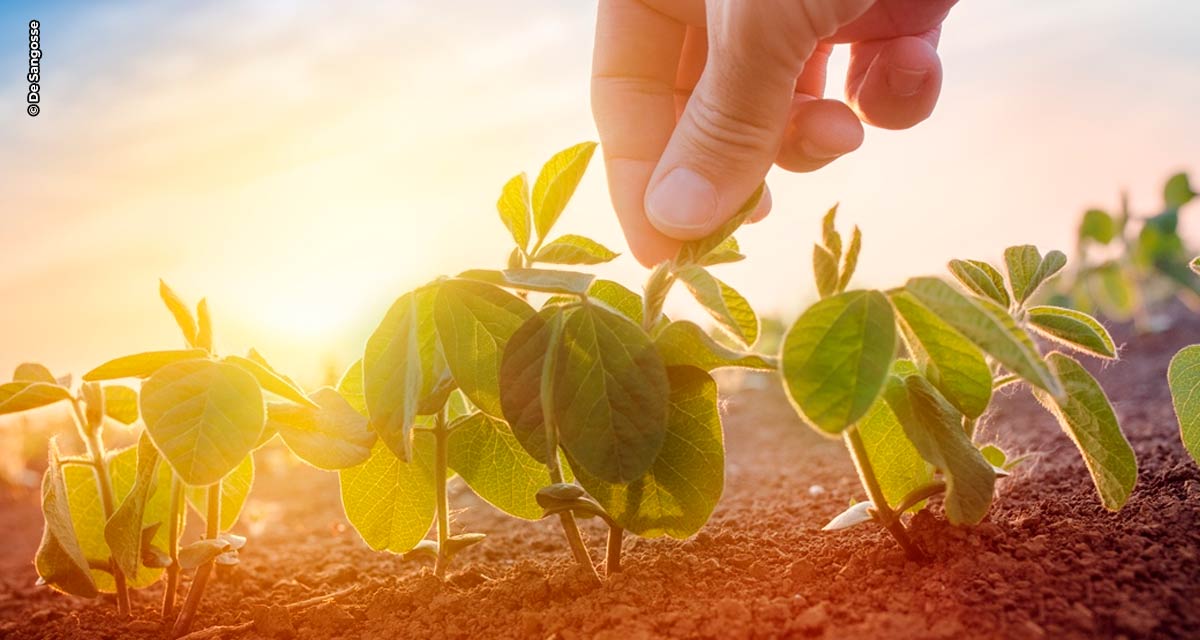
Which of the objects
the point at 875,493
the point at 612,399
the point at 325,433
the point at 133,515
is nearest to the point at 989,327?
the point at 875,493

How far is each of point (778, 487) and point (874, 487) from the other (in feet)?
5.64

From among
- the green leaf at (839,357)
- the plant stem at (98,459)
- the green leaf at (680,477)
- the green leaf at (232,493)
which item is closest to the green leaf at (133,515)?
the plant stem at (98,459)

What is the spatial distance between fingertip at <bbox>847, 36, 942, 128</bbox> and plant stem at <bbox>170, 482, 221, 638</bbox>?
2.49 m

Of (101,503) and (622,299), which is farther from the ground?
(622,299)

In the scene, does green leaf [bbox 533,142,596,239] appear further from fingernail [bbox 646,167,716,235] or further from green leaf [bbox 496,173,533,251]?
fingernail [bbox 646,167,716,235]

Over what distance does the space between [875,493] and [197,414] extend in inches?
51.0

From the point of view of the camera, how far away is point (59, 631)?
87.5 inches

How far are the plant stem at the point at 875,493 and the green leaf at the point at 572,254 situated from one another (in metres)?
0.62

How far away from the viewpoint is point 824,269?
1.58 meters

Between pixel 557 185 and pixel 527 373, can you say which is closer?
pixel 527 373

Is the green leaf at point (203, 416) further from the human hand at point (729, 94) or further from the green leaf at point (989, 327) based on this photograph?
the green leaf at point (989, 327)

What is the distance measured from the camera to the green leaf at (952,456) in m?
1.62

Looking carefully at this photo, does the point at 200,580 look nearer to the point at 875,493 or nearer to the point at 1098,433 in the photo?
the point at 875,493

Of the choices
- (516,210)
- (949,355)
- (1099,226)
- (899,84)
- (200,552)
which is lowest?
(200,552)
